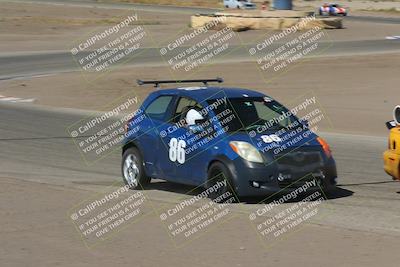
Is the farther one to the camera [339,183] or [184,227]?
[339,183]

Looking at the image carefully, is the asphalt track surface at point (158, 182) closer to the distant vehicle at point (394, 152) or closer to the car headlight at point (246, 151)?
the distant vehicle at point (394, 152)

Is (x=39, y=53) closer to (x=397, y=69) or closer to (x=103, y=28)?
(x=103, y=28)

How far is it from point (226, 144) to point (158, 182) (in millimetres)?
2662

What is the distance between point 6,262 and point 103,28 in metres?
46.9

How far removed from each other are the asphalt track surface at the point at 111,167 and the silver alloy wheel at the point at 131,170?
32cm

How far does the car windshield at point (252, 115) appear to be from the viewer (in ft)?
38.9

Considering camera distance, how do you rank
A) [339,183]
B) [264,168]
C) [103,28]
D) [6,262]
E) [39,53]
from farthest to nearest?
[103,28] → [39,53] → [339,183] → [264,168] → [6,262]

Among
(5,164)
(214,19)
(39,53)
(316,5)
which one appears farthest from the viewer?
(316,5)

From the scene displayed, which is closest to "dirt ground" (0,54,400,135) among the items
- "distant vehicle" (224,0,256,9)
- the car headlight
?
the car headlight

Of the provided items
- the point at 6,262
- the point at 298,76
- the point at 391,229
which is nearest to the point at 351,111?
the point at 298,76

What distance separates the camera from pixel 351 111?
78.9 feet

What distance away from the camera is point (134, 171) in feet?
43.6
